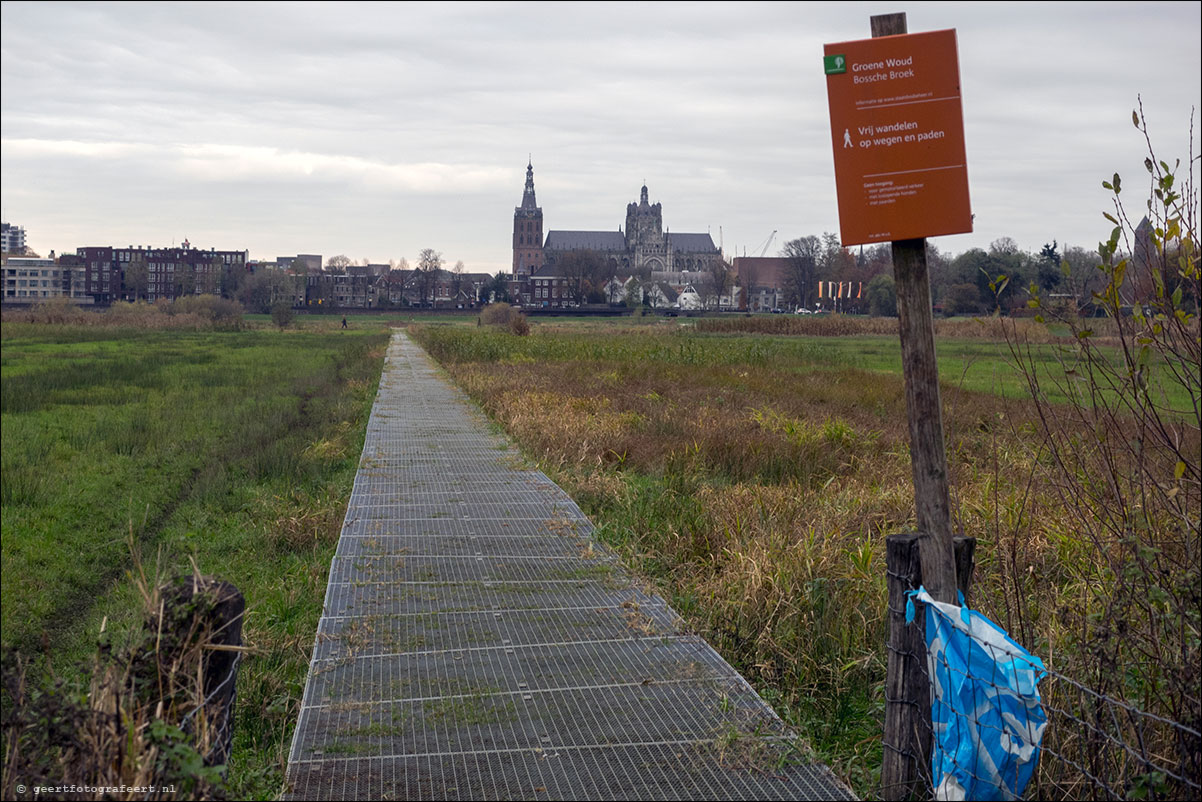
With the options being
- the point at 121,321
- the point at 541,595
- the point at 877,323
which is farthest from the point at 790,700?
the point at 877,323

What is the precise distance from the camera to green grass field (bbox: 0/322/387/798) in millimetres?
5402

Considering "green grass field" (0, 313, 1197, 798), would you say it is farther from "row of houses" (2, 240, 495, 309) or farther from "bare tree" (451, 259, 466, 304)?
"bare tree" (451, 259, 466, 304)

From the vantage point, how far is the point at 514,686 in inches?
176

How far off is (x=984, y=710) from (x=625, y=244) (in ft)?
580

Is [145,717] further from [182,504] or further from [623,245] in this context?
[623,245]

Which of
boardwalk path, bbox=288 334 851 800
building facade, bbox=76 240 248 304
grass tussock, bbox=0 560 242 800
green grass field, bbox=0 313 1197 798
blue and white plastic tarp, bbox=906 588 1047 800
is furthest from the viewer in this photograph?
building facade, bbox=76 240 248 304

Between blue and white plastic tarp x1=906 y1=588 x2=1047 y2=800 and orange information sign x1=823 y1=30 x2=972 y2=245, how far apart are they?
125 cm

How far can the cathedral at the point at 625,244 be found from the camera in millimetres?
169250

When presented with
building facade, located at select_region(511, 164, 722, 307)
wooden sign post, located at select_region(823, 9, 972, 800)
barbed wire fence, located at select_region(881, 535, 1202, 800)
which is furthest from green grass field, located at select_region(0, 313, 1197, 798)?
building facade, located at select_region(511, 164, 722, 307)

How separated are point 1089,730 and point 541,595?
3309 mm

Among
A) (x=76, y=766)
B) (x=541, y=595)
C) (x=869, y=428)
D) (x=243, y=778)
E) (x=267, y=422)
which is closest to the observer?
(x=76, y=766)

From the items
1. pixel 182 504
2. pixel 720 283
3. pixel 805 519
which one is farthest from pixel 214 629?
pixel 720 283

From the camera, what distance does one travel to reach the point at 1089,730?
325cm

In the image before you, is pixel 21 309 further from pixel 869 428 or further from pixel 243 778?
pixel 243 778
